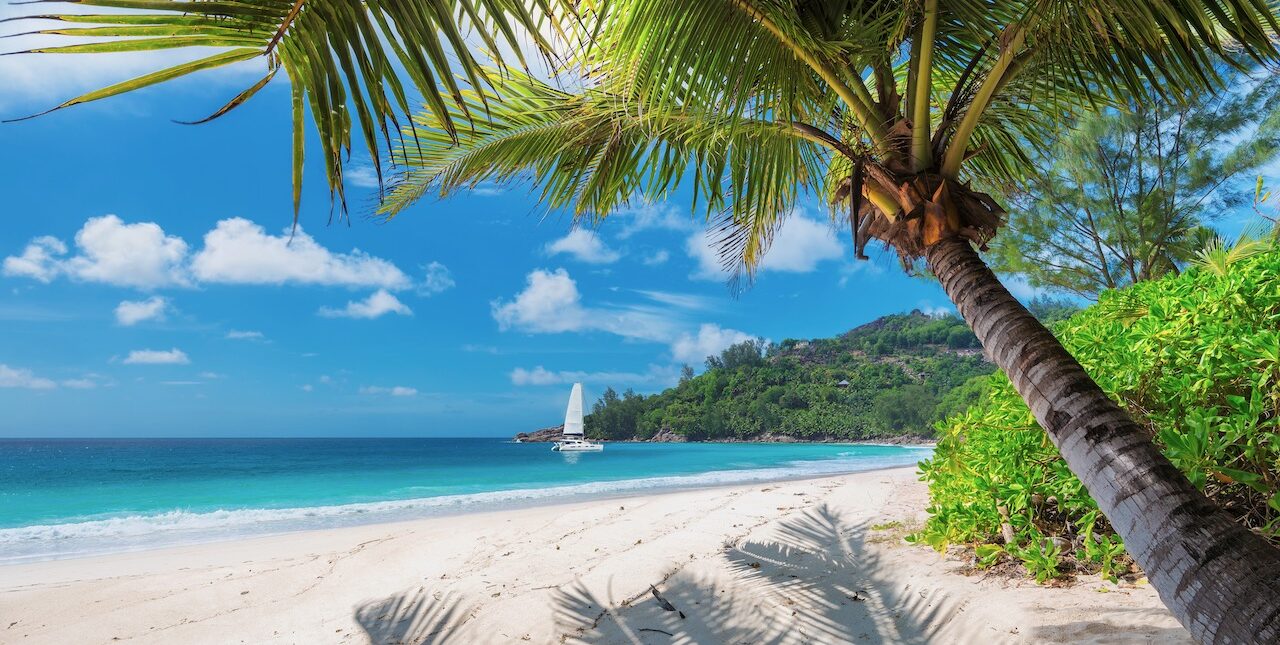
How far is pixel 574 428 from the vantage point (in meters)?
53.1

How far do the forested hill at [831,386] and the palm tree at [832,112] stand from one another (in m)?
44.4

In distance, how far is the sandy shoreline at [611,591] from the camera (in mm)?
3045

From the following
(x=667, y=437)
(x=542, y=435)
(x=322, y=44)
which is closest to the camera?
(x=322, y=44)

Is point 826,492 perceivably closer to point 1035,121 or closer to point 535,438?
point 1035,121

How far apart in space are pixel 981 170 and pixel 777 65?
2.17m

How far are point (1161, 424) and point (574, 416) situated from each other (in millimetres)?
51120

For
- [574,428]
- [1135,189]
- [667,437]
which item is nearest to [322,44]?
[1135,189]

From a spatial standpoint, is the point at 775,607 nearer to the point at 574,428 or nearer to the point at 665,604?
the point at 665,604

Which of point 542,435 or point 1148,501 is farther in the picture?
point 542,435

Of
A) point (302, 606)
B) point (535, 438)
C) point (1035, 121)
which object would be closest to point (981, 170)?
point (1035, 121)

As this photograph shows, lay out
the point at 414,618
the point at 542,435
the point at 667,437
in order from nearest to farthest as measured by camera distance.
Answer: the point at 414,618, the point at 667,437, the point at 542,435

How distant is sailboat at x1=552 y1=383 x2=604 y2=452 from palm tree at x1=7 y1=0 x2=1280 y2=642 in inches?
1800

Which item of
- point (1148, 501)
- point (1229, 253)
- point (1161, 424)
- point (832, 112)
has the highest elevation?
point (832, 112)

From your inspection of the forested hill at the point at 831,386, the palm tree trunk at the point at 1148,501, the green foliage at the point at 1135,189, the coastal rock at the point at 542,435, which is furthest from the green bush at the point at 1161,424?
the coastal rock at the point at 542,435
